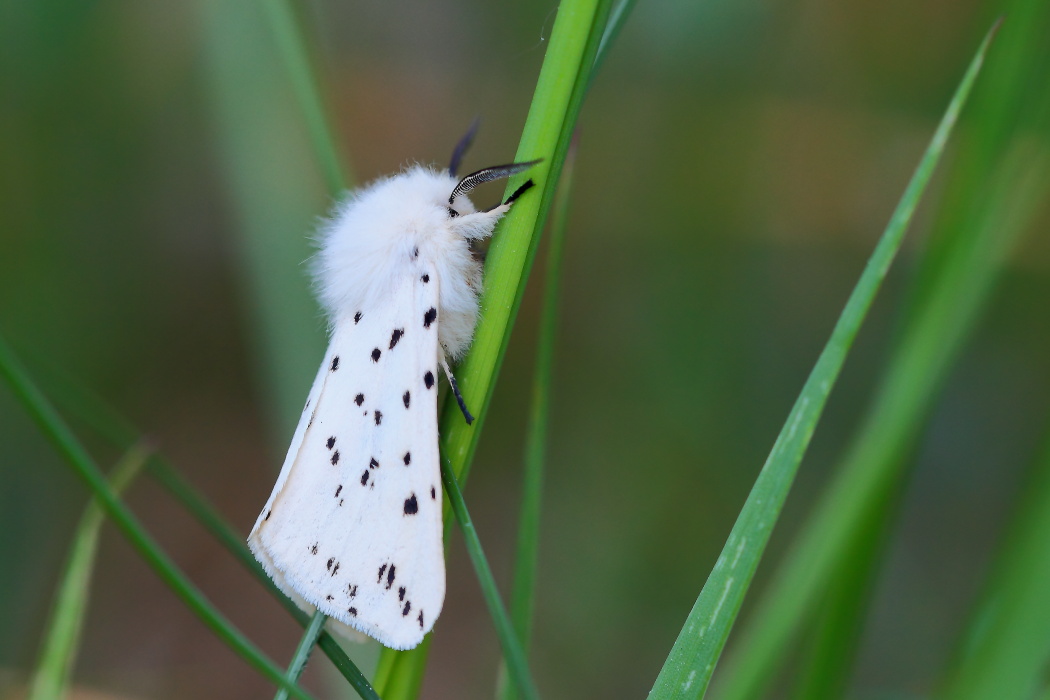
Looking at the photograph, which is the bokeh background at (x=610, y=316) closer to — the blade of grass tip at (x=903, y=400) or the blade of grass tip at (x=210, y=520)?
the blade of grass tip at (x=210, y=520)

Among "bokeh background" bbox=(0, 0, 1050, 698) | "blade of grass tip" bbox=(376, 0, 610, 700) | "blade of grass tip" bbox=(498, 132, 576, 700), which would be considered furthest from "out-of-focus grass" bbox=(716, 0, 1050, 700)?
"bokeh background" bbox=(0, 0, 1050, 698)

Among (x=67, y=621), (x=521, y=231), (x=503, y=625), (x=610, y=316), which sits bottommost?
(x=67, y=621)

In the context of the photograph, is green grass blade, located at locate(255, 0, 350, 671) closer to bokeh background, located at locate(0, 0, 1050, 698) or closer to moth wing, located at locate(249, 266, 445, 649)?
moth wing, located at locate(249, 266, 445, 649)

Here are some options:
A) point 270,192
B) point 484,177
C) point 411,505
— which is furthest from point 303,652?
point 270,192

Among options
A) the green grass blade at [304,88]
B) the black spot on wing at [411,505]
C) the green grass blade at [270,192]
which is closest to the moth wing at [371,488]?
the black spot on wing at [411,505]

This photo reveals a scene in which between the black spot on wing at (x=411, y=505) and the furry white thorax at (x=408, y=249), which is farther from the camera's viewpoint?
the furry white thorax at (x=408, y=249)

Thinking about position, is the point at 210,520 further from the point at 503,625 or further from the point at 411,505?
the point at 503,625

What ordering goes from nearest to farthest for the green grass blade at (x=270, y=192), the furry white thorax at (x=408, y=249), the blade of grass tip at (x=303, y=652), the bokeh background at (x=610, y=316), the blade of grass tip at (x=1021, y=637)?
the blade of grass tip at (x=1021, y=637) → the blade of grass tip at (x=303, y=652) → the furry white thorax at (x=408, y=249) → the green grass blade at (x=270, y=192) → the bokeh background at (x=610, y=316)
